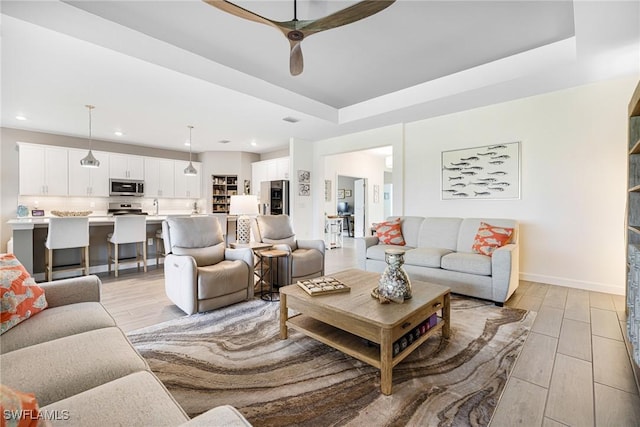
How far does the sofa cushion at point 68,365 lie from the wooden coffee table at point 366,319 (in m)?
1.13

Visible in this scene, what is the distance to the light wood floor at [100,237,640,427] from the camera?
4.99 ft

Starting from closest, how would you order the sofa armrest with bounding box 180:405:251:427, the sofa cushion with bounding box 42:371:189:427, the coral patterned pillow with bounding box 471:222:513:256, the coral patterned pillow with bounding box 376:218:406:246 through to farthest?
the sofa armrest with bounding box 180:405:251:427, the sofa cushion with bounding box 42:371:189:427, the coral patterned pillow with bounding box 471:222:513:256, the coral patterned pillow with bounding box 376:218:406:246

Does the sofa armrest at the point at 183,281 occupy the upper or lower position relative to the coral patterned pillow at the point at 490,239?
lower

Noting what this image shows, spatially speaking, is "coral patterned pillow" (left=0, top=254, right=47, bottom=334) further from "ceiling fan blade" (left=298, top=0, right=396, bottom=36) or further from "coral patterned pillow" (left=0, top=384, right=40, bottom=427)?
"ceiling fan blade" (left=298, top=0, right=396, bottom=36)

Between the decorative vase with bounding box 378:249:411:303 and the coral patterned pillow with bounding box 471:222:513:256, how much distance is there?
1950 millimetres

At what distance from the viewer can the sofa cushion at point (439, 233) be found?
404 centimetres

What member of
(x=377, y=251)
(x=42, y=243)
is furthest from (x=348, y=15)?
(x=42, y=243)

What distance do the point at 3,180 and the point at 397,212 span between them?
728cm

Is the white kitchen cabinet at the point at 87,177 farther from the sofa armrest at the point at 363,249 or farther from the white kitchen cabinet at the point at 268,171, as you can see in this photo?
the sofa armrest at the point at 363,249

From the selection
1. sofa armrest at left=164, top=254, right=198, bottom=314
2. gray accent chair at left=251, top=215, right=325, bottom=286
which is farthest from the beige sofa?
gray accent chair at left=251, top=215, right=325, bottom=286

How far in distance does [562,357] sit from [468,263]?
133cm

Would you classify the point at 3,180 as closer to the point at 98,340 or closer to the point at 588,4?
the point at 98,340

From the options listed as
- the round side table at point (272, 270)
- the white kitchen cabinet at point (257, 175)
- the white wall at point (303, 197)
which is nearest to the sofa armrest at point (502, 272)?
the round side table at point (272, 270)

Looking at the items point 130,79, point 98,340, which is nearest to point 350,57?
point 130,79
